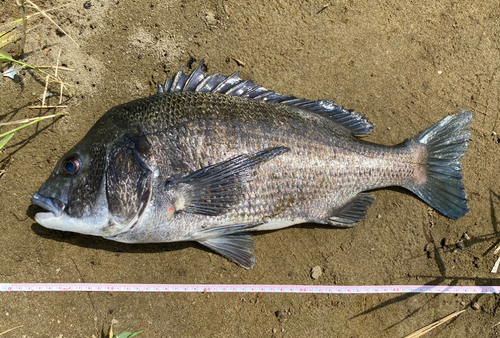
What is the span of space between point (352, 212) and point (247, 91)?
1.36 meters

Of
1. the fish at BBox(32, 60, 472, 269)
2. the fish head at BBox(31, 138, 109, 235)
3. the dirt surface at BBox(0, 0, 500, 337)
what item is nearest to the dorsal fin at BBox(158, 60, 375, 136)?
the fish at BBox(32, 60, 472, 269)

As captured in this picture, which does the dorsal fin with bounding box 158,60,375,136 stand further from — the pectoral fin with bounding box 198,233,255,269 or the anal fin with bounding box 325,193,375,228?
the pectoral fin with bounding box 198,233,255,269

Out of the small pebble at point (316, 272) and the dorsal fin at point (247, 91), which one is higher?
the dorsal fin at point (247, 91)

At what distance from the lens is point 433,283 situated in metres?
2.82

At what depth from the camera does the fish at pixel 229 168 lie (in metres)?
2.04

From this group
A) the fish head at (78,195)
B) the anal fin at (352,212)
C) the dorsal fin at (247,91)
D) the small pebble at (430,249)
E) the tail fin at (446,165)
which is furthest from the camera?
the small pebble at (430,249)

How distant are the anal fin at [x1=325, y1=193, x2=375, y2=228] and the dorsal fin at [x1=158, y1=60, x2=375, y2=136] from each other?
0.57m

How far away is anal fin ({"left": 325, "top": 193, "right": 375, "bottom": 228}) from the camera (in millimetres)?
2578

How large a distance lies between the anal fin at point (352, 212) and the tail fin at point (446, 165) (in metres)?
0.47

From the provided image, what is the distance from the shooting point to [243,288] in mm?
2664

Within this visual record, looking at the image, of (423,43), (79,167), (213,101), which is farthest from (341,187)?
(79,167)

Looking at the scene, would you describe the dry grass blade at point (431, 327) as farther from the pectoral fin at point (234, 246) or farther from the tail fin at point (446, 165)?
the pectoral fin at point (234, 246)

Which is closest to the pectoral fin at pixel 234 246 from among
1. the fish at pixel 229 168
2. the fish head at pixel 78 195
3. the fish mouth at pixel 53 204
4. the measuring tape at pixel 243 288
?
the fish at pixel 229 168

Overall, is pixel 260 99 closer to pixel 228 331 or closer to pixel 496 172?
pixel 228 331
